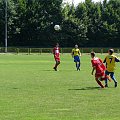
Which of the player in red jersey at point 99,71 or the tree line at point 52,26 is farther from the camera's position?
the tree line at point 52,26

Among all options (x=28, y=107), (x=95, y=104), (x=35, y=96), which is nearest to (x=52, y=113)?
(x=28, y=107)

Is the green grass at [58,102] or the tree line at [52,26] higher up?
the tree line at [52,26]

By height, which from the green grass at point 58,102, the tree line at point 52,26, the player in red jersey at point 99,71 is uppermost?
the tree line at point 52,26

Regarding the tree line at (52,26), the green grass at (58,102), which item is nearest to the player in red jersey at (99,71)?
the green grass at (58,102)

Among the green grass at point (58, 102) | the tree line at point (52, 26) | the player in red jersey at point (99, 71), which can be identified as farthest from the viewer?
the tree line at point (52, 26)

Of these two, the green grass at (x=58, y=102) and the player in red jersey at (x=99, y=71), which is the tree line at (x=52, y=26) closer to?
the player in red jersey at (x=99, y=71)

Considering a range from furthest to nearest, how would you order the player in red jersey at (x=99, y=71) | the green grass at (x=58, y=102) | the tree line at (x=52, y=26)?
1. the tree line at (x=52, y=26)
2. the player in red jersey at (x=99, y=71)
3. the green grass at (x=58, y=102)

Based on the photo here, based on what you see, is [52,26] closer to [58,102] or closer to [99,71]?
[99,71]

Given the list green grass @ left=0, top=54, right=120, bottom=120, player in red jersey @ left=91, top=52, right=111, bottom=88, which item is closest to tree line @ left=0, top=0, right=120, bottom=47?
player in red jersey @ left=91, top=52, right=111, bottom=88

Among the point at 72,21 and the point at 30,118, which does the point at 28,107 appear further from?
the point at 72,21

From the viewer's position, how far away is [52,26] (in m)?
90.2

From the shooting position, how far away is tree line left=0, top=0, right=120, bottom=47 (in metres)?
88.6

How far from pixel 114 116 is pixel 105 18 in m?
83.6

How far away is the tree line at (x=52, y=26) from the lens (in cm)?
8862
